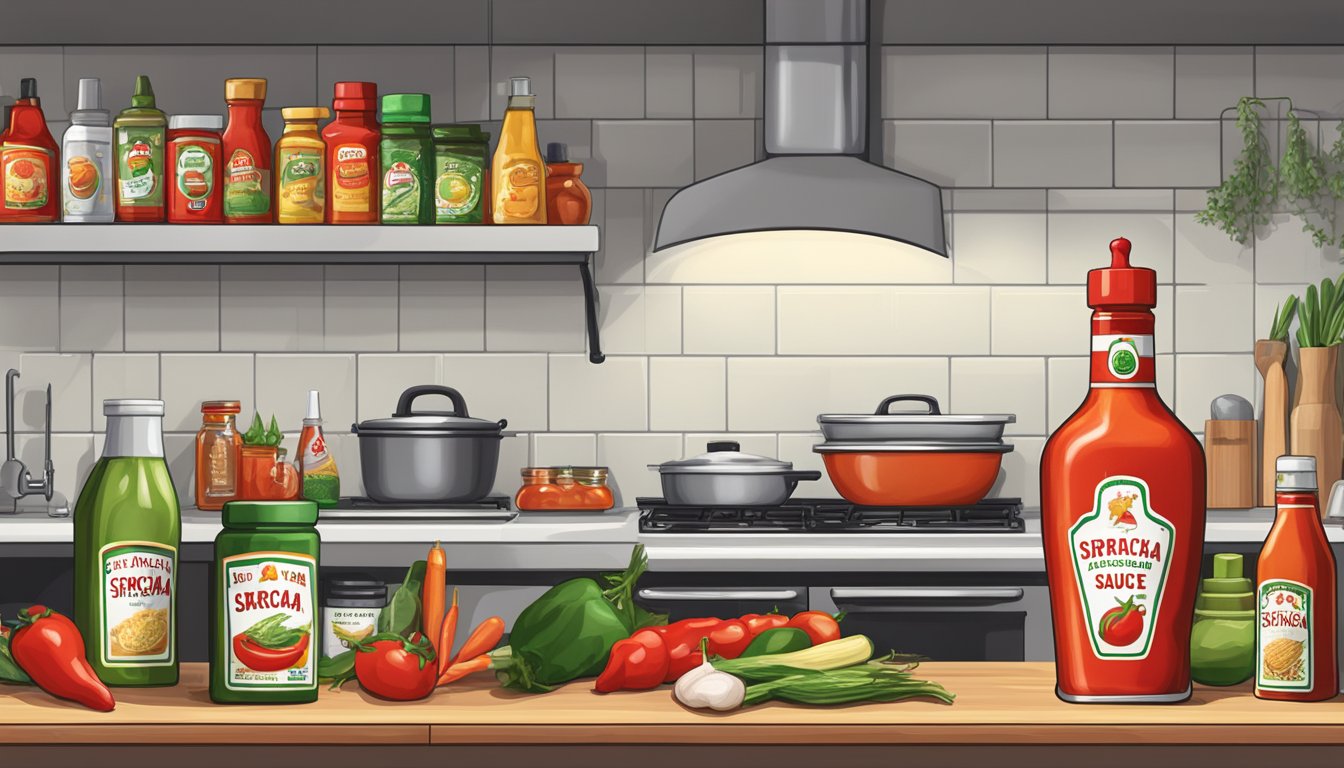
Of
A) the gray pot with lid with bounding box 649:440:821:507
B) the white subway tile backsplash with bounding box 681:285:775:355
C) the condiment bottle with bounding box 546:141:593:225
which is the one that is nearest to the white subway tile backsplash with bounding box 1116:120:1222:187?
the white subway tile backsplash with bounding box 681:285:775:355

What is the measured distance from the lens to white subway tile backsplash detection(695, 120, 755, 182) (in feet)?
10.3

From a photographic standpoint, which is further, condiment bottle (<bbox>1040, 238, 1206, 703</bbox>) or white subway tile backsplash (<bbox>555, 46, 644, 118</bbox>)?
white subway tile backsplash (<bbox>555, 46, 644, 118</bbox>)

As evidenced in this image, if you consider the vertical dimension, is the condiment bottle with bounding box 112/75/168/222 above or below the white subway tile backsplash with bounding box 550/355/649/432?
above

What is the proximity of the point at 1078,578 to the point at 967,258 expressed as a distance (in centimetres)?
225

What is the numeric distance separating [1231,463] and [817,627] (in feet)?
7.16

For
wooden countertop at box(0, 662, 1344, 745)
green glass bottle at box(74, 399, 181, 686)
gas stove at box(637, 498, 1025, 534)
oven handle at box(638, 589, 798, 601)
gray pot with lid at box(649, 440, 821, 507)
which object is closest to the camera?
wooden countertop at box(0, 662, 1344, 745)

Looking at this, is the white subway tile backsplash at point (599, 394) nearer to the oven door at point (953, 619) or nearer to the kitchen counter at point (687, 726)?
the oven door at point (953, 619)

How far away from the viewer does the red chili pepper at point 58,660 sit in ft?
3.30

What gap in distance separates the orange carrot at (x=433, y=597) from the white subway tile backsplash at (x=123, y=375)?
225 centimetres

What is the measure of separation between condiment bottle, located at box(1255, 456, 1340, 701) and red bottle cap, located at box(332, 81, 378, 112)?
2174 mm

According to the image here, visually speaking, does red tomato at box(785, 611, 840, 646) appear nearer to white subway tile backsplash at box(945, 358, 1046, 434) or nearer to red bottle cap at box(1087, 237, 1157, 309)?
red bottle cap at box(1087, 237, 1157, 309)

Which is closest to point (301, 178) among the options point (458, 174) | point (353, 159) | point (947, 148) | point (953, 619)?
point (353, 159)

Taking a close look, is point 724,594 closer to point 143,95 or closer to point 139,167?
point 139,167

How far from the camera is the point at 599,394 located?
3.14m
